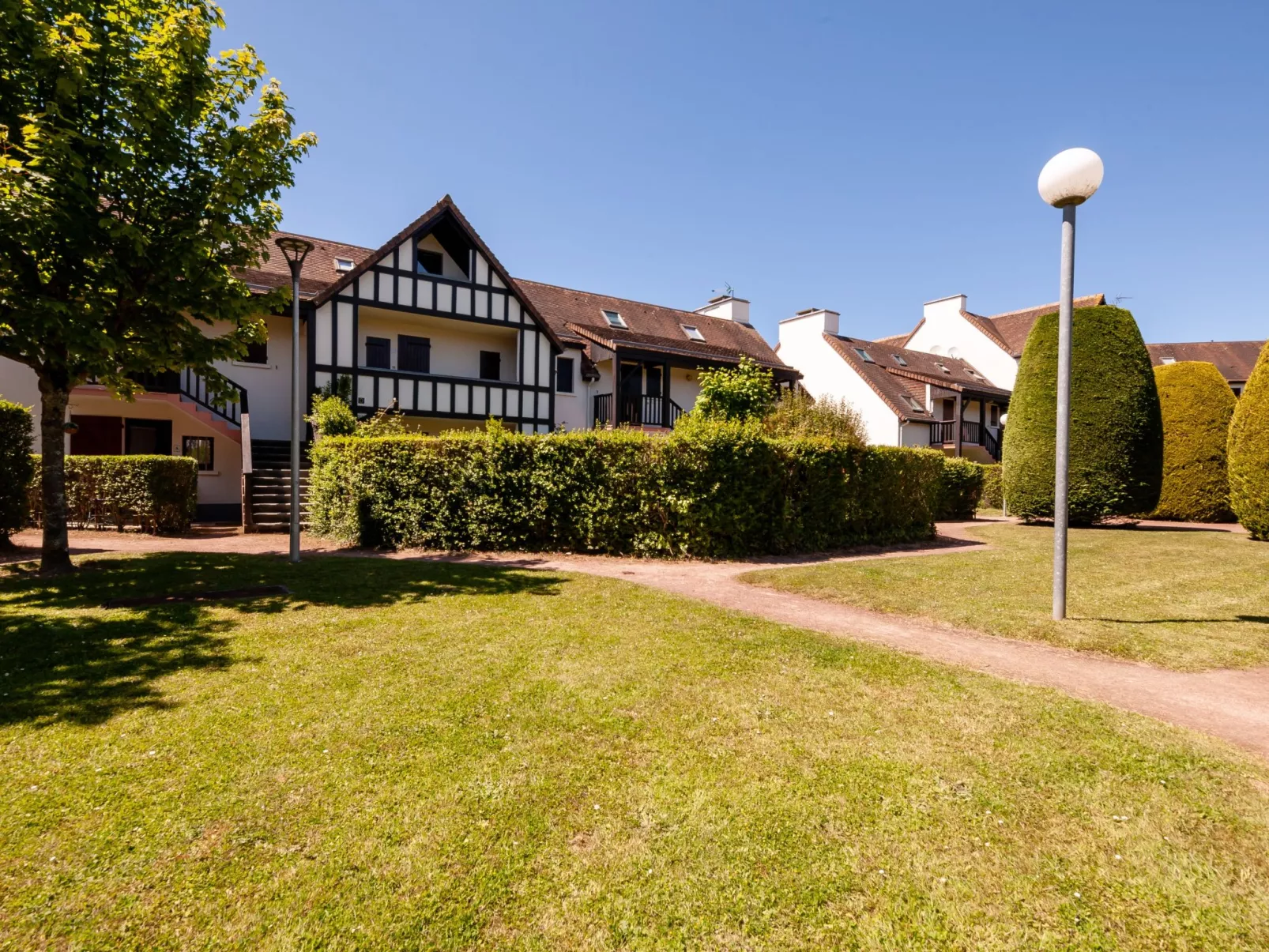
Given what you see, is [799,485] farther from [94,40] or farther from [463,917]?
[94,40]

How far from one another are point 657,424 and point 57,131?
17890 millimetres

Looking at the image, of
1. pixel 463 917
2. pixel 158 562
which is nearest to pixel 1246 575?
pixel 463 917

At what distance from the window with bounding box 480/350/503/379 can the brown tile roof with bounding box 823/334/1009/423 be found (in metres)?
16.2

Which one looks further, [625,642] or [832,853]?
[625,642]

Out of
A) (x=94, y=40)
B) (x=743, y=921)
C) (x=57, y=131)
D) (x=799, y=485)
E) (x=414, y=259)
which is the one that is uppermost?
(x=414, y=259)

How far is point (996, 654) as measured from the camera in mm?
5512

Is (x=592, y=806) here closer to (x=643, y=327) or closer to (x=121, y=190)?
(x=121, y=190)

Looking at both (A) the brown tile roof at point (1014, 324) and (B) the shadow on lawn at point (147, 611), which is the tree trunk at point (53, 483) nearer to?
(B) the shadow on lawn at point (147, 611)

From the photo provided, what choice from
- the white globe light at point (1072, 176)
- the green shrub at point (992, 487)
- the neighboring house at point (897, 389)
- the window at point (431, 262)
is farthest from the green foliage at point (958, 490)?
the window at point (431, 262)

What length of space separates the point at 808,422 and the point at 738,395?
184 centimetres

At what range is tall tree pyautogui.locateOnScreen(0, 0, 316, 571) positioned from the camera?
666 centimetres

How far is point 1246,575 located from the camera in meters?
9.34

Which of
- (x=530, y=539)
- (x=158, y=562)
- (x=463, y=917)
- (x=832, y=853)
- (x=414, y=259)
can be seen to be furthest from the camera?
(x=414, y=259)

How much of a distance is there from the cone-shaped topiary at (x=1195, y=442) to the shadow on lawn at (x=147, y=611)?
788 inches
